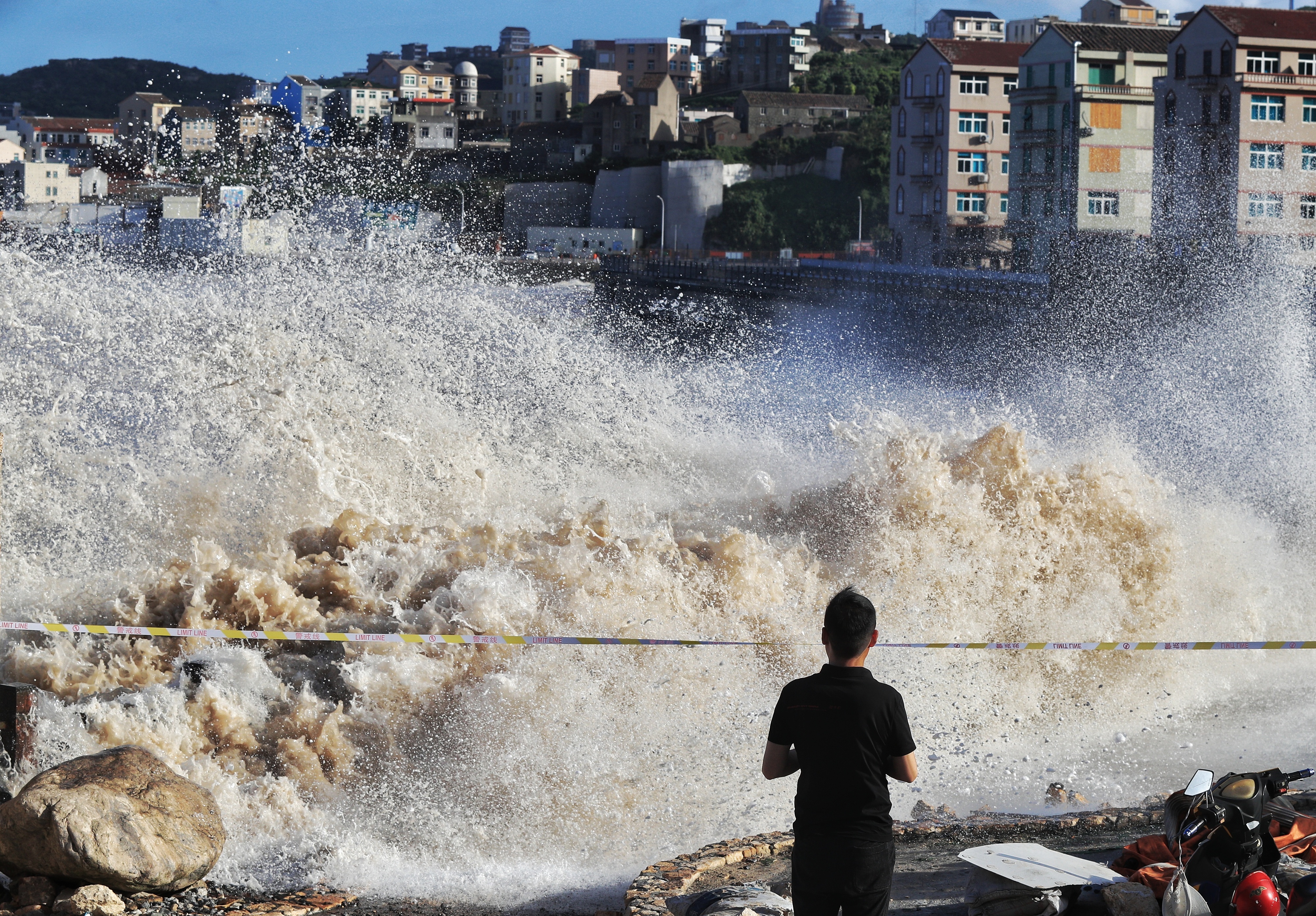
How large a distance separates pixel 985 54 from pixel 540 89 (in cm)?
6873

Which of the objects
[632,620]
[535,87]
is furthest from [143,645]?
[535,87]

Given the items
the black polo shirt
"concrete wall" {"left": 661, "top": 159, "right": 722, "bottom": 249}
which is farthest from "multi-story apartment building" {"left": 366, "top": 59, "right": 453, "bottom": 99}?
the black polo shirt

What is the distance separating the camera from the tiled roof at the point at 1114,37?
40.6 meters

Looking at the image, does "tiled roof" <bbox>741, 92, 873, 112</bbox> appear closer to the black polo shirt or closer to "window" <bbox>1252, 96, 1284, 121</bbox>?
"window" <bbox>1252, 96, 1284, 121</bbox>

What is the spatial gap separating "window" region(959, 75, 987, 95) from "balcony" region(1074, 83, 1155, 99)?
12769 mm

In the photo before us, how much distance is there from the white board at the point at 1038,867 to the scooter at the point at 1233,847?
1.31 feet

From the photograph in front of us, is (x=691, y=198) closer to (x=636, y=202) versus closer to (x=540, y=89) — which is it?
(x=636, y=202)

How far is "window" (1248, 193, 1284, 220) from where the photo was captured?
31.7 m

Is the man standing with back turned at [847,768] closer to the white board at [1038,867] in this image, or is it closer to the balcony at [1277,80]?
the white board at [1038,867]

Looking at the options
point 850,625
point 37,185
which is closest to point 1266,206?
point 850,625

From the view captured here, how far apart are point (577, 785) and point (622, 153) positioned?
83.7m

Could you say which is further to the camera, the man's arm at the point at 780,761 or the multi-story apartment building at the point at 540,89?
the multi-story apartment building at the point at 540,89

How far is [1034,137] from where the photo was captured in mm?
41781

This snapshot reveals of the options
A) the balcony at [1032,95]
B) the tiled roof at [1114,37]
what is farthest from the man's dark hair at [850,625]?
the tiled roof at [1114,37]
